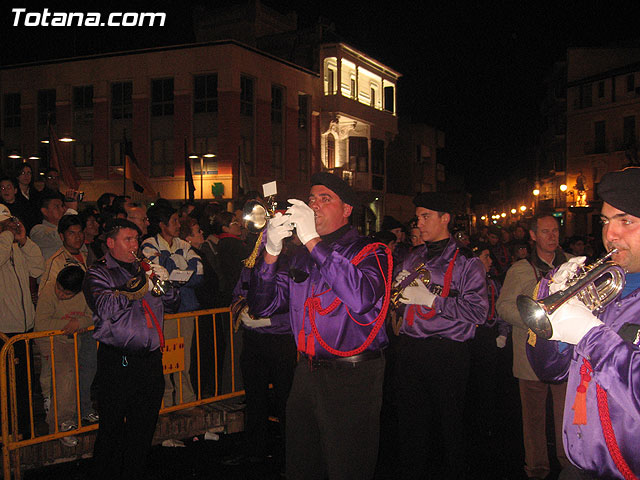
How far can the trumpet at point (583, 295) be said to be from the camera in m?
A: 2.22

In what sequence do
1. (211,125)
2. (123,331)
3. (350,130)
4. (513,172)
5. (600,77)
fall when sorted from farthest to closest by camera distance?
(513,172) → (600,77) → (350,130) → (211,125) → (123,331)

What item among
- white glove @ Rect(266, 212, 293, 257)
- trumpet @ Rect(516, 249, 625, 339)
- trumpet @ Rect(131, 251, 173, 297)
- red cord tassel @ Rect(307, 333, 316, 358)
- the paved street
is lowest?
the paved street

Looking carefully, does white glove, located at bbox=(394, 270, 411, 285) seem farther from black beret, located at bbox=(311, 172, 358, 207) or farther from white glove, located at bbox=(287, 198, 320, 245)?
white glove, located at bbox=(287, 198, 320, 245)

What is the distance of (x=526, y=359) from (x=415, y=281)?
1437 mm

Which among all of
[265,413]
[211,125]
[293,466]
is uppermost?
[211,125]

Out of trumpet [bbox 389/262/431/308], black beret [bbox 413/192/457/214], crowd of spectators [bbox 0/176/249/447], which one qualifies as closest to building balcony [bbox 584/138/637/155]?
crowd of spectators [bbox 0/176/249/447]

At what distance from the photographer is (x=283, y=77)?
3006 centimetres

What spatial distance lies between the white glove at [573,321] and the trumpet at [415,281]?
7.89 feet

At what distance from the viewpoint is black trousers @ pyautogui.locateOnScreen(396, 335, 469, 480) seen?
445 cm

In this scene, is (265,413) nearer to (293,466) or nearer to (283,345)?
(283,345)

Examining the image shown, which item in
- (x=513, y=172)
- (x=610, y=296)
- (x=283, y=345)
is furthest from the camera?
(x=513, y=172)

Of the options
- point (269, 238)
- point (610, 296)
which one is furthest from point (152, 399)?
point (610, 296)

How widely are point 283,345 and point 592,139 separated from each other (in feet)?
147

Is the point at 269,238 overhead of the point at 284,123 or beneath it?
beneath
